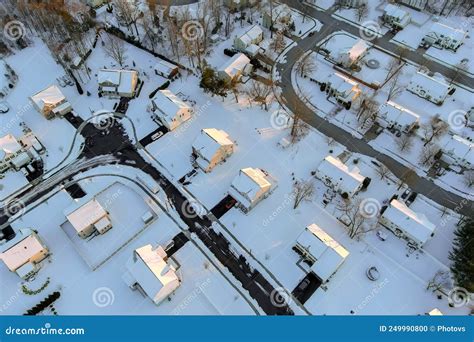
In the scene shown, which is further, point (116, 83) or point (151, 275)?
point (116, 83)

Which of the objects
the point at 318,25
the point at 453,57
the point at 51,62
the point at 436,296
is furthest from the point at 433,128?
the point at 51,62

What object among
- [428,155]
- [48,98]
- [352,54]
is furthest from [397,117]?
[48,98]

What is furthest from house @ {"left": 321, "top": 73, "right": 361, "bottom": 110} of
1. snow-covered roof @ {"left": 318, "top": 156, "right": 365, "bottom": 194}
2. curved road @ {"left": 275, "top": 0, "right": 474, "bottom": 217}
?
snow-covered roof @ {"left": 318, "top": 156, "right": 365, "bottom": 194}

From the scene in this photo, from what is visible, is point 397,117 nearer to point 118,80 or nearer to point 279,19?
point 279,19

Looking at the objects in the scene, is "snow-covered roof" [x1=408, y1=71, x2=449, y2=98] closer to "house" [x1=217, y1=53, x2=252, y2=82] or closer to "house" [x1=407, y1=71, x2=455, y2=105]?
"house" [x1=407, y1=71, x2=455, y2=105]

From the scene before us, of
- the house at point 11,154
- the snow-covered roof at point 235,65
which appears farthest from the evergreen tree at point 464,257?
the house at point 11,154

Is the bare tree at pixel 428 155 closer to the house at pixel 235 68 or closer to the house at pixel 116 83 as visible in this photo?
the house at pixel 235 68
